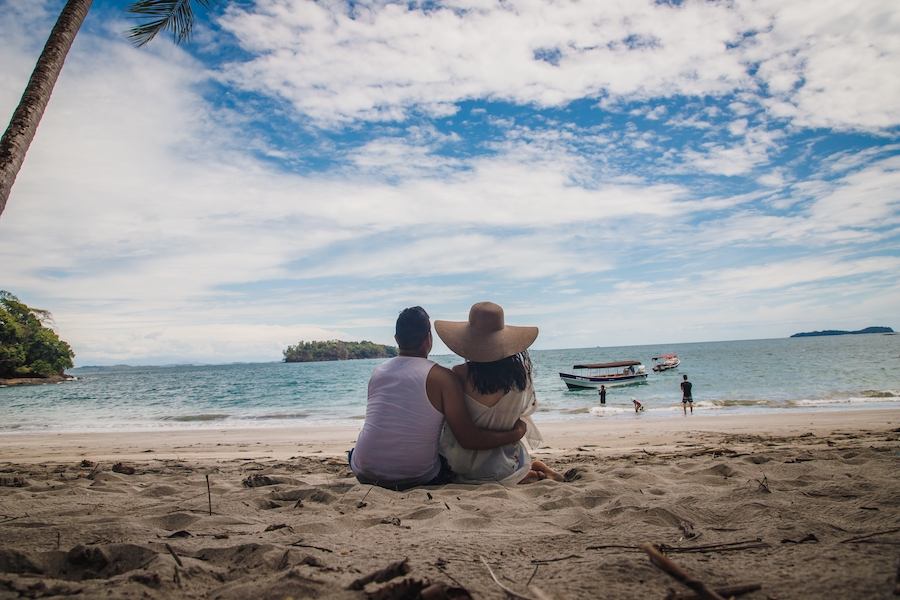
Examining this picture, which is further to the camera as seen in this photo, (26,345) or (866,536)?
(26,345)

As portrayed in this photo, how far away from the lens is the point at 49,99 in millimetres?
4141

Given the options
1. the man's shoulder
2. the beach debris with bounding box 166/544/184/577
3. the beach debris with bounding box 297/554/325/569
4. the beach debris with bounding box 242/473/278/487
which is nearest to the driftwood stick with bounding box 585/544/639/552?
the beach debris with bounding box 297/554/325/569

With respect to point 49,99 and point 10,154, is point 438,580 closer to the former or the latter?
point 10,154

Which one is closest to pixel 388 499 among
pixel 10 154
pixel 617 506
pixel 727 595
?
pixel 617 506

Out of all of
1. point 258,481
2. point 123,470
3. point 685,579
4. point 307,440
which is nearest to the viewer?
point 685,579

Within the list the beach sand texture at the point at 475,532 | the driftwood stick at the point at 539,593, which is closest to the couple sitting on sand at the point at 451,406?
the beach sand texture at the point at 475,532

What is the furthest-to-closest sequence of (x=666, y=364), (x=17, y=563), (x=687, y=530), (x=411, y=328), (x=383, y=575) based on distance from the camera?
1. (x=666, y=364)
2. (x=411, y=328)
3. (x=687, y=530)
4. (x=17, y=563)
5. (x=383, y=575)

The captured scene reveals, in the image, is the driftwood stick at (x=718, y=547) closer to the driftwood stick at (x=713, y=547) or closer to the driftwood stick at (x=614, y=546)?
the driftwood stick at (x=713, y=547)

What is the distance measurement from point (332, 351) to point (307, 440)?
125874 millimetres

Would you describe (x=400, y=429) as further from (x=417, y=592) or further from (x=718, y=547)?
(x=718, y=547)

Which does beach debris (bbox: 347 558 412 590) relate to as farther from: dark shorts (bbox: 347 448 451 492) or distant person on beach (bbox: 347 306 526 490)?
dark shorts (bbox: 347 448 451 492)

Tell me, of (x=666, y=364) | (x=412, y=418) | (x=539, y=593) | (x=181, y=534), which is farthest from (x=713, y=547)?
(x=666, y=364)

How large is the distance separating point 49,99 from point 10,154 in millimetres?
896

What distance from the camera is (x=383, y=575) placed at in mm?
1783
